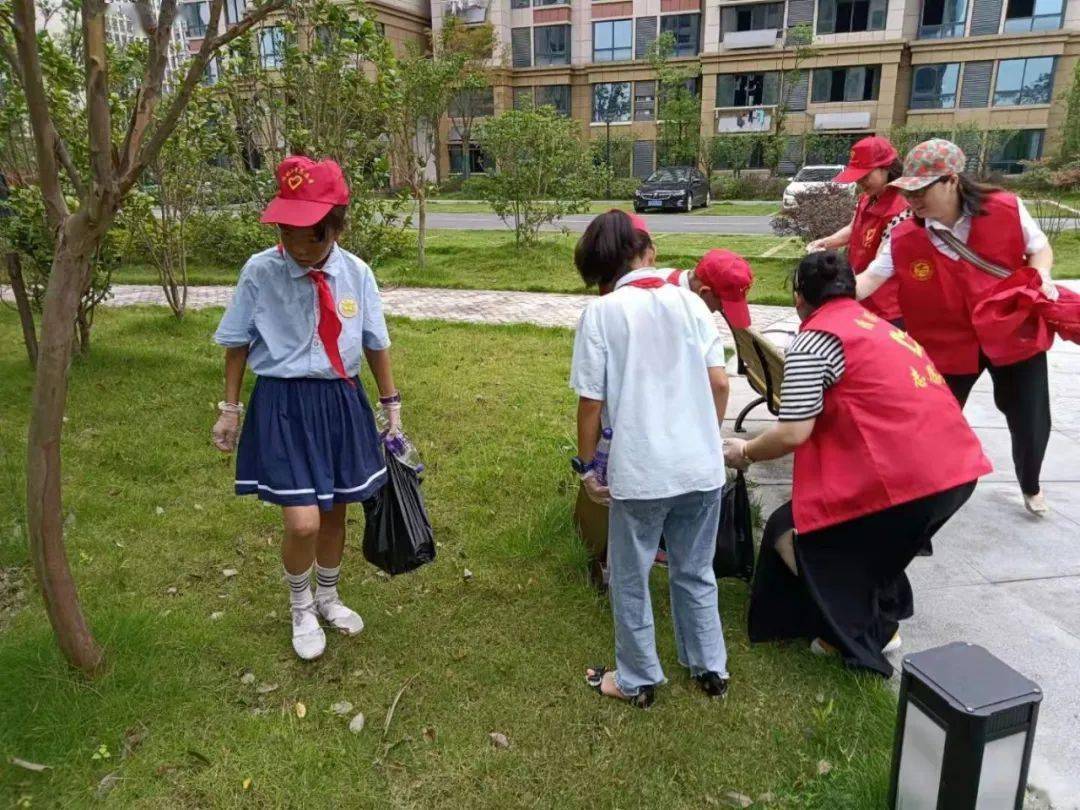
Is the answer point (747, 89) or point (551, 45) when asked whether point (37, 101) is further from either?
point (551, 45)

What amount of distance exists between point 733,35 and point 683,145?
6.07 metres

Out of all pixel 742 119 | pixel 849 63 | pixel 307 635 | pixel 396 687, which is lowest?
pixel 396 687

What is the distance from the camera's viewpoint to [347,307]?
262 centimetres

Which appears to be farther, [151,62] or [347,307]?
[347,307]

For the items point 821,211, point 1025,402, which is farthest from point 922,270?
point 821,211

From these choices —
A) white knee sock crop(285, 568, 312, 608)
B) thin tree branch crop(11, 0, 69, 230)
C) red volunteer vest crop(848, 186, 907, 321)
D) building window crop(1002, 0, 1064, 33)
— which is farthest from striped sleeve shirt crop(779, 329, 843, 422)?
building window crop(1002, 0, 1064, 33)

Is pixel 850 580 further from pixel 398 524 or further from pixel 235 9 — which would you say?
pixel 235 9

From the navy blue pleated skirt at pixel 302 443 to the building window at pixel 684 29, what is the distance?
4370 centimetres

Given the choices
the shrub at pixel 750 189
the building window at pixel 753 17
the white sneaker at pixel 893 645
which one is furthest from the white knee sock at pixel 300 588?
the building window at pixel 753 17

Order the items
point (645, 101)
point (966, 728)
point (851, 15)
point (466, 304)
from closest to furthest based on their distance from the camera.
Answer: point (966, 728), point (466, 304), point (851, 15), point (645, 101)

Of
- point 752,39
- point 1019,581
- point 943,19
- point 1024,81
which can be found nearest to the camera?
point 1019,581

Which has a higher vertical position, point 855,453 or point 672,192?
point 855,453

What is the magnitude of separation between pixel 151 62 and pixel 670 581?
2115 mm

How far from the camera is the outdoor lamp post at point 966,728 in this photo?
172 centimetres
